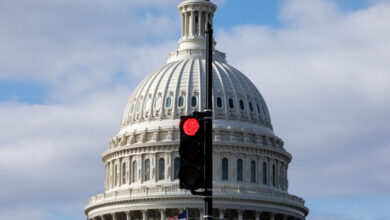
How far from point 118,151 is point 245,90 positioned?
59.6 feet

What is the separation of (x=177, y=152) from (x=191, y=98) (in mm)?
8276

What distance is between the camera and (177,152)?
12200 cm

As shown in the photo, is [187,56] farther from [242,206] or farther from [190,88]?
[242,206]

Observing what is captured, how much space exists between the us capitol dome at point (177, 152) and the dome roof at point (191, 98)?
13 centimetres

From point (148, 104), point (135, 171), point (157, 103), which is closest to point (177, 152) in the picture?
point (135, 171)

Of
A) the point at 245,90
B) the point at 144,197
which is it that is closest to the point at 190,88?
the point at 245,90

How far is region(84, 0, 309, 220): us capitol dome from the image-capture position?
12069 cm

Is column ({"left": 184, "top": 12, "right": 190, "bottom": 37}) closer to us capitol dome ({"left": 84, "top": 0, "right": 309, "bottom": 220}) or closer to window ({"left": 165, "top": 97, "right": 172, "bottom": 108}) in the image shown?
us capitol dome ({"left": 84, "top": 0, "right": 309, "bottom": 220})

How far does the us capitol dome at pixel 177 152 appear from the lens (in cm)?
12069

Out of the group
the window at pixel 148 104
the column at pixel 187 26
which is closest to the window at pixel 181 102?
the window at pixel 148 104

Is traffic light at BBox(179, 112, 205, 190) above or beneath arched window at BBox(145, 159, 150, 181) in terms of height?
beneath

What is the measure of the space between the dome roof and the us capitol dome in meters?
0.13

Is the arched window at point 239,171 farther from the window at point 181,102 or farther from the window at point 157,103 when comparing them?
the window at point 157,103

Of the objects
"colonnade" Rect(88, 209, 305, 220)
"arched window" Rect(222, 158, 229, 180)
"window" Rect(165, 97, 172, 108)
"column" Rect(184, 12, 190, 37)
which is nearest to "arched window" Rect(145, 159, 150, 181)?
"colonnade" Rect(88, 209, 305, 220)
